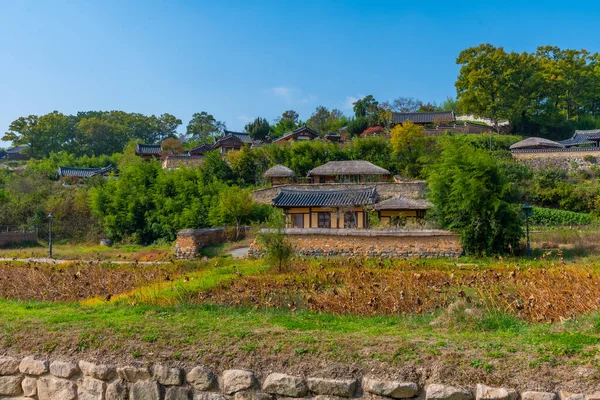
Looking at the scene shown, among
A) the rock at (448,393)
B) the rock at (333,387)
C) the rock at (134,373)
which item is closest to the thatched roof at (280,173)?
the rock at (134,373)

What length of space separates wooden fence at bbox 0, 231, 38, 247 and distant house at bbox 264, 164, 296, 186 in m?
16.4

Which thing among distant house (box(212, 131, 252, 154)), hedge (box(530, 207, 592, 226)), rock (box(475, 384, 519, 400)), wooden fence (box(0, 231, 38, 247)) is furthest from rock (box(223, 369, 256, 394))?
distant house (box(212, 131, 252, 154))

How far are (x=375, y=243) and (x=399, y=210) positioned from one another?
27.3 feet

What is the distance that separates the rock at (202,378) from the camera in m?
3.96

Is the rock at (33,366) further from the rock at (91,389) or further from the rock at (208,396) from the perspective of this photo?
the rock at (208,396)

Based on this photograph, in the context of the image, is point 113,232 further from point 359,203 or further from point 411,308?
point 411,308

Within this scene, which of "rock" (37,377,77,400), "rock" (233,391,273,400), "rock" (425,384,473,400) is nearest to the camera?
"rock" (425,384,473,400)

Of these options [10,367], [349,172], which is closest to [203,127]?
[349,172]

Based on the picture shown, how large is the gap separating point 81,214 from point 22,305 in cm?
→ 2583

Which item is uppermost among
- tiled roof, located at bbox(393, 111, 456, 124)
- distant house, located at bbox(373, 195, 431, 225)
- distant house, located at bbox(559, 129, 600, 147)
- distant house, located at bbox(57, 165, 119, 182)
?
tiled roof, located at bbox(393, 111, 456, 124)

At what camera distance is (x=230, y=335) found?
14.8ft

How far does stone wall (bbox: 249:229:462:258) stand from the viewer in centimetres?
1516

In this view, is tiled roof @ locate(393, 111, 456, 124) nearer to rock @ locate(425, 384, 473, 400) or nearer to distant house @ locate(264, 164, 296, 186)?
distant house @ locate(264, 164, 296, 186)

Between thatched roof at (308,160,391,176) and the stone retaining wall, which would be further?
thatched roof at (308,160,391,176)
